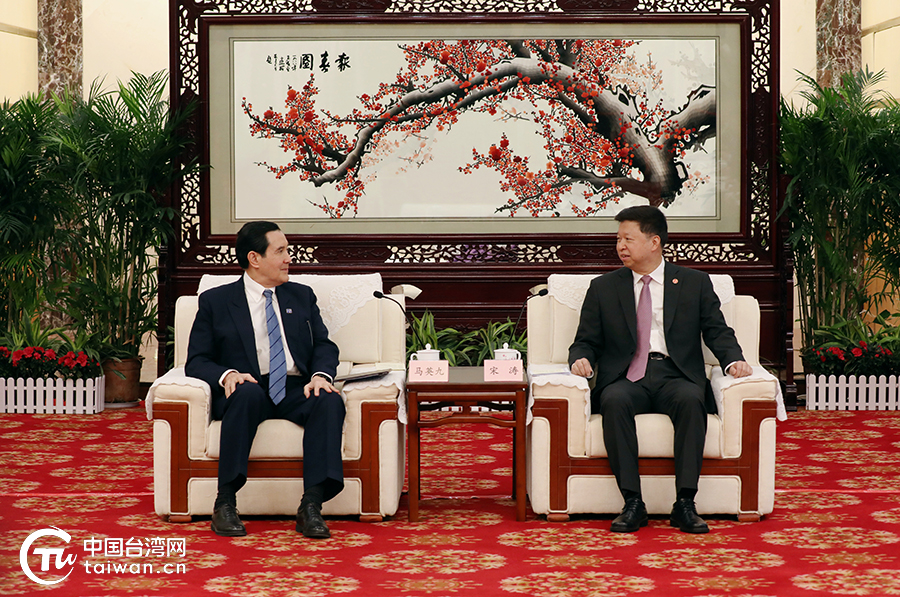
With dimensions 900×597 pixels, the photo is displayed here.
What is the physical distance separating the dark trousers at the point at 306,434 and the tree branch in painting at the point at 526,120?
3.50 metres

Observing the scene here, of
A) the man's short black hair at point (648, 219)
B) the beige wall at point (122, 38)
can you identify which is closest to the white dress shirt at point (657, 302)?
the man's short black hair at point (648, 219)

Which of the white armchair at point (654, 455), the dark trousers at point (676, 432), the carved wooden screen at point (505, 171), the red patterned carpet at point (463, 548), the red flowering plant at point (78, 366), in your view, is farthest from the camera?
the carved wooden screen at point (505, 171)

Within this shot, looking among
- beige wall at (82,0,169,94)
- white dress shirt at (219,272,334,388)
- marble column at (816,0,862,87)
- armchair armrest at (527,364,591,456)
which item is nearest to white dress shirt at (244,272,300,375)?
white dress shirt at (219,272,334,388)

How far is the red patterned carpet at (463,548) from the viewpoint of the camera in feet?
9.82

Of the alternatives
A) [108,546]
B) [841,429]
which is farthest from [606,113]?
[108,546]

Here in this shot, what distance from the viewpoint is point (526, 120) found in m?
7.12

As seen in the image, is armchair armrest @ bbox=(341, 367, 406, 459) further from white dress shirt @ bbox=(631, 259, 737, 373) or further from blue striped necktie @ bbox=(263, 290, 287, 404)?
white dress shirt @ bbox=(631, 259, 737, 373)

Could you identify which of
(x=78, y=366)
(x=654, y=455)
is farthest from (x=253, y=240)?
(x=78, y=366)

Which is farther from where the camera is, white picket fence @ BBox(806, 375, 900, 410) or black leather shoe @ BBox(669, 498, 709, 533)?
white picket fence @ BBox(806, 375, 900, 410)

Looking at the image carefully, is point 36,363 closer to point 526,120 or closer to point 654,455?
point 526,120

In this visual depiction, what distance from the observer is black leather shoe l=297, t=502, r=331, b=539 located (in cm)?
356

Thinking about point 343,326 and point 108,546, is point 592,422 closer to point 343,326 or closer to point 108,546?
point 343,326

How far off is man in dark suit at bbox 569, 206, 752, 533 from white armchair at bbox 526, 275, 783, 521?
72mm

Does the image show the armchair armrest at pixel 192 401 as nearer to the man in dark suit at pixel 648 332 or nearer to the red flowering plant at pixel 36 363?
the man in dark suit at pixel 648 332
